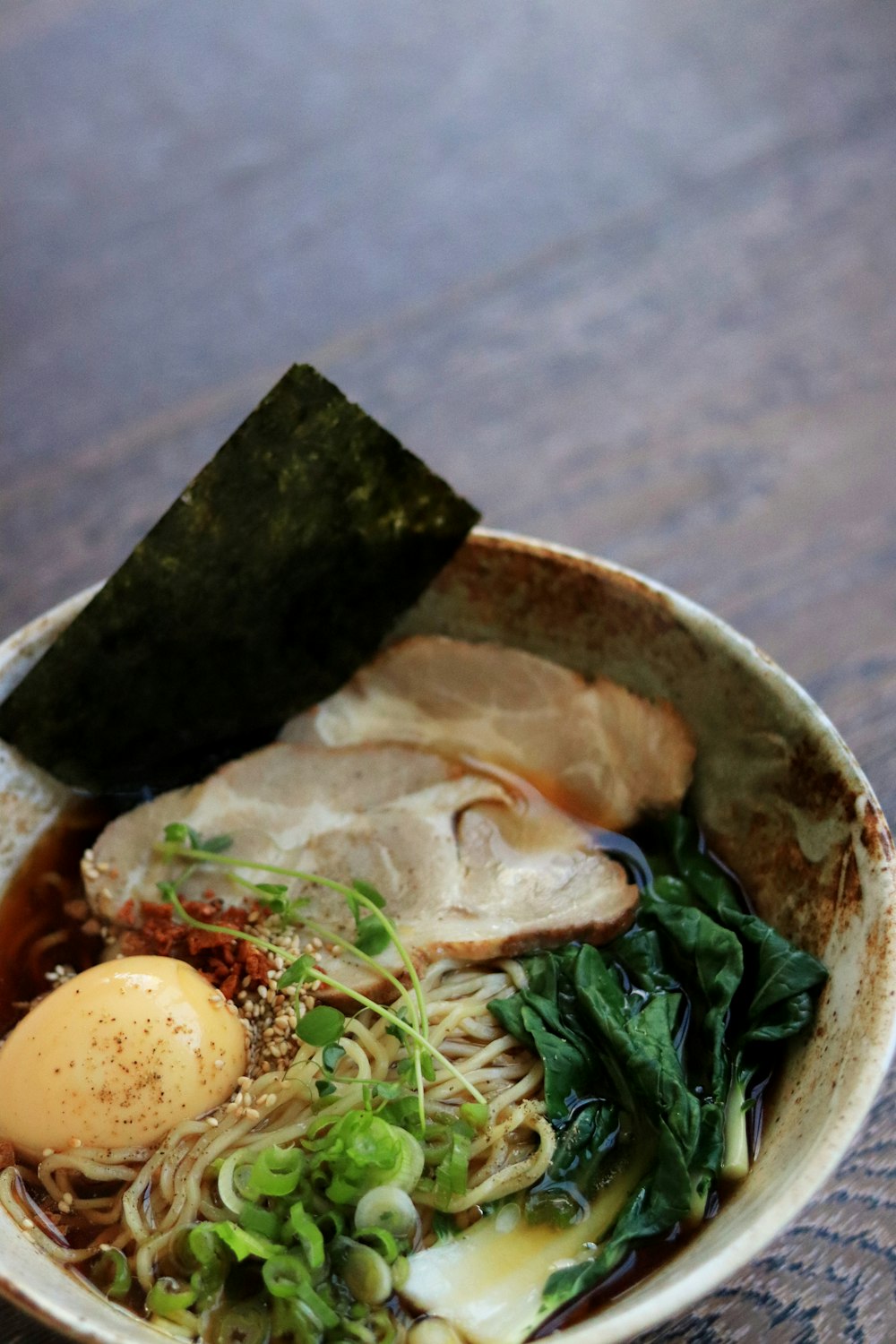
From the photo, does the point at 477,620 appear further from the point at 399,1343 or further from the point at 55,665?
the point at 399,1343

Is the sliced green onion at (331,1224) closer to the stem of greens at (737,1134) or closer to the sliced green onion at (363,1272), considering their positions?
the sliced green onion at (363,1272)

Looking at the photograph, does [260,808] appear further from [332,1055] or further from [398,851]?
[332,1055]

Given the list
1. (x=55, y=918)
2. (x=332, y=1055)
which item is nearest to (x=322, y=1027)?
(x=332, y=1055)

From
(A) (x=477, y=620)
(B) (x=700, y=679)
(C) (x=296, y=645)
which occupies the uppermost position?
(B) (x=700, y=679)

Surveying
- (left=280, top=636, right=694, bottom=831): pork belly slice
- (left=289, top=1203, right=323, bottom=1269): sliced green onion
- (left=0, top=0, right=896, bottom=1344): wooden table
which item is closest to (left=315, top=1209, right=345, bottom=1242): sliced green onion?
(left=289, top=1203, right=323, bottom=1269): sliced green onion

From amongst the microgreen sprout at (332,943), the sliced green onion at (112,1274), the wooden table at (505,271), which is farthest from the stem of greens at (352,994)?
the wooden table at (505,271)

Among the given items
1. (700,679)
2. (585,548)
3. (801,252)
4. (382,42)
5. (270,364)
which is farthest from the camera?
(382,42)

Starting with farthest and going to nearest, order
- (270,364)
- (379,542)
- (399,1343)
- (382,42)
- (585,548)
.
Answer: (382,42) < (270,364) < (585,548) < (379,542) < (399,1343)

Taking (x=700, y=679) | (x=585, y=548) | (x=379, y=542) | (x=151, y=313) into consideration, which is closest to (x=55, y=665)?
(x=379, y=542)
